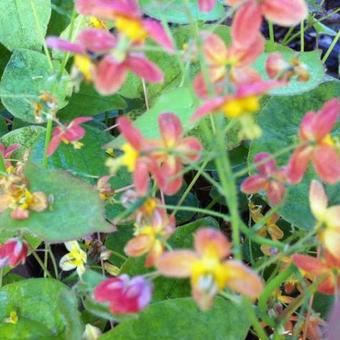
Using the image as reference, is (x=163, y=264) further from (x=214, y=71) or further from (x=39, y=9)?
(x=39, y=9)

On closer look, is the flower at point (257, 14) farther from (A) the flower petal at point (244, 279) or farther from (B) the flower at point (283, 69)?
(A) the flower petal at point (244, 279)

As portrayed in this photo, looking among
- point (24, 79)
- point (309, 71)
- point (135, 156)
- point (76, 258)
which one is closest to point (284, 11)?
point (135, 156)

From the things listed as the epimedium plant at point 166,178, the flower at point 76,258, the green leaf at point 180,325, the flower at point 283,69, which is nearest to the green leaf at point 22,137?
the epimedium plant at point 166,178

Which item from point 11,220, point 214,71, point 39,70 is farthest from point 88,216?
point 39,70

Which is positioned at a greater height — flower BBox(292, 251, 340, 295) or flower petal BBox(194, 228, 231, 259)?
flower petal BBox(194, 228, 231, 259)

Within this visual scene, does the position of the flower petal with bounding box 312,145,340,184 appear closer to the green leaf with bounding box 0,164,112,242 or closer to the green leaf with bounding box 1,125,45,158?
the green leaf with bounding box 0,164,112,242

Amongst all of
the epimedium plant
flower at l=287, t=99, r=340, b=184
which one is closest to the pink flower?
the epimedium plant
